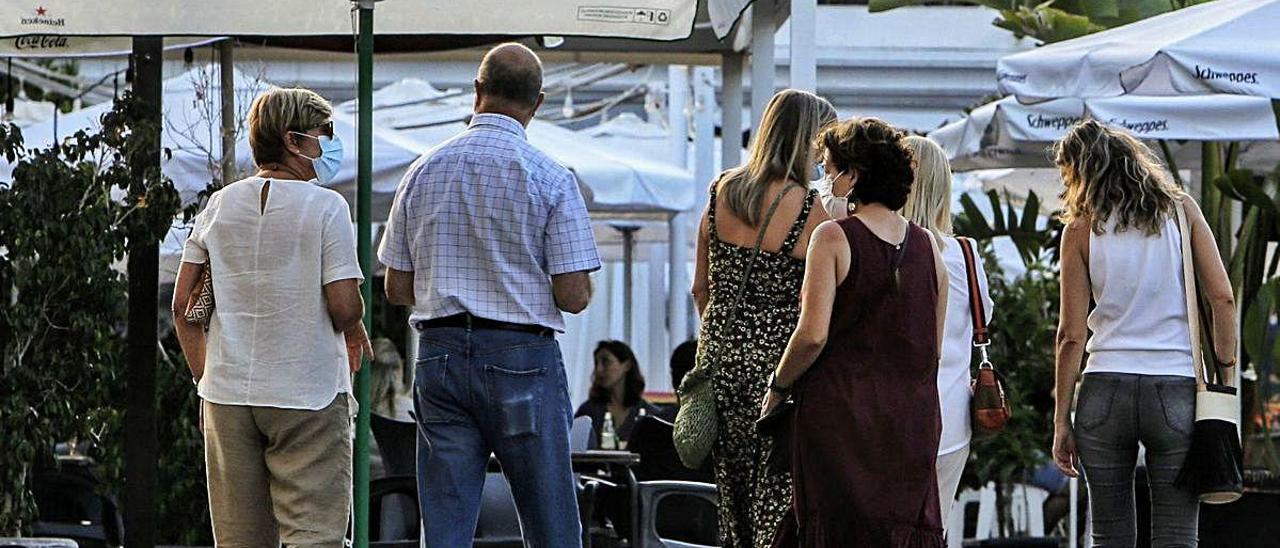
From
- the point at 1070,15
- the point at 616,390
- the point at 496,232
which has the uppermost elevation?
the point at 1070,15

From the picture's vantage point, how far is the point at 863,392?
4348 mm

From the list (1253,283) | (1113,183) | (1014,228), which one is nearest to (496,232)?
(1113,183)

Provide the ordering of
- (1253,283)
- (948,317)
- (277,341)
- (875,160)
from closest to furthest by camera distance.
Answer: (875,160) < (277,341) < (948,317) < (1253,283)

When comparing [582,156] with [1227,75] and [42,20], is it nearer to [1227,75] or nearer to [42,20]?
[1227,75]

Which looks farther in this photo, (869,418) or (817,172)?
(817,172)

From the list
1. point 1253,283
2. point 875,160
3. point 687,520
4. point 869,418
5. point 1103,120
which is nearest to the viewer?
point 869,418

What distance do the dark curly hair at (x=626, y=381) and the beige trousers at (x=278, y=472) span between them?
450cm

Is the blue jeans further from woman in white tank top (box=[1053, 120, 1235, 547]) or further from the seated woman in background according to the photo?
the seated woman in background

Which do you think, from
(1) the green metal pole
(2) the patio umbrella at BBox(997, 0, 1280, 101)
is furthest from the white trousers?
(2) the patio umbrella at BBox(997, 0, 1280, 101)

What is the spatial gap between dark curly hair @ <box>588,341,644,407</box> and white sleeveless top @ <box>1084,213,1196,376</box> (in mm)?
4168

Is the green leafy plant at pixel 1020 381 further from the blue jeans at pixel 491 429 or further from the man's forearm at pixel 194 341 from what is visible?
the man's forearm at pixel 194 341

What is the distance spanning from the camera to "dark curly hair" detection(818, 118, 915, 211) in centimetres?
448

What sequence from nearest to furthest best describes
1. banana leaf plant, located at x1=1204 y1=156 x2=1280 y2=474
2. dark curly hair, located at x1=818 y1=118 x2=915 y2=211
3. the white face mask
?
dark curly hair, located at x1=818 y1=118 x2=915 y2=211 < the white face mask < banana leaf plant, located at x1=1204 y1=156 x2=1280 y2=474

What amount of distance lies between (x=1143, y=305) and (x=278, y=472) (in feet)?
7.78
